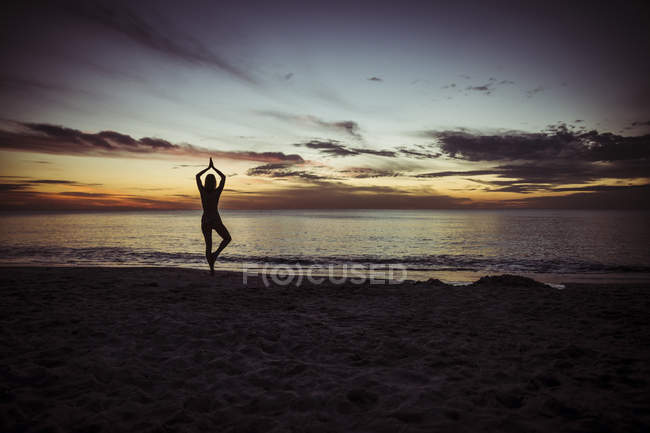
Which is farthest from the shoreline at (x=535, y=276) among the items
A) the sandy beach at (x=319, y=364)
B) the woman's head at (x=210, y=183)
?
the sandy beach at (x=319, y=364)

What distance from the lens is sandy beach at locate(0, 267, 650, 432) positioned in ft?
11.6

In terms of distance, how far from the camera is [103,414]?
3.56 m

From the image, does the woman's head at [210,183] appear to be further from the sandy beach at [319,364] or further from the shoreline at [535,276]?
the shoreline at [535,276]

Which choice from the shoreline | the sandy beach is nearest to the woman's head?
the sandy beach

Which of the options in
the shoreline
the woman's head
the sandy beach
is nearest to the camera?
the sandy beach

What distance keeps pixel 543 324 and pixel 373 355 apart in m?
4.29

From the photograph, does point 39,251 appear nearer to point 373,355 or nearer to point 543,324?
point 373,355

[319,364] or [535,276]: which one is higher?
[319,364]

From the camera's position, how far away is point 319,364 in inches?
196

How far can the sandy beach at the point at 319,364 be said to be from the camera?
3533mm

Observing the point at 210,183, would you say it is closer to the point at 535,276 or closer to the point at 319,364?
the point at 319,364

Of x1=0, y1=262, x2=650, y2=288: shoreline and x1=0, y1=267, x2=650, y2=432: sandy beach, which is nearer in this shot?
x1=0, y1=267, x2=650, y2=432: sandy beach

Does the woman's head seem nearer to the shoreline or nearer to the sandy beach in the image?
the sandy beach

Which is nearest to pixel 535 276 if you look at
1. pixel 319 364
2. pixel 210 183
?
pixel 319 364
